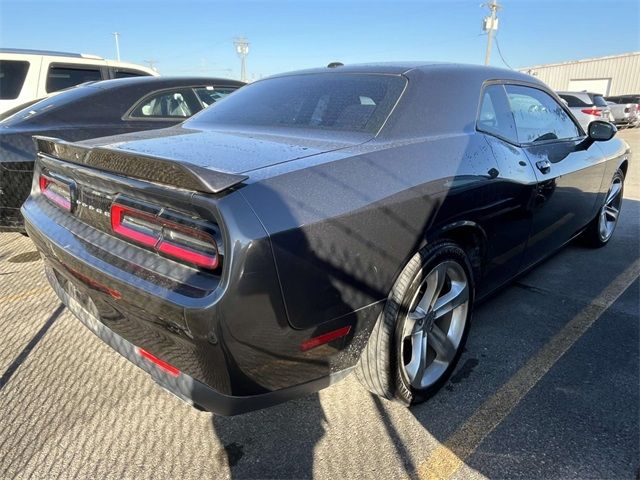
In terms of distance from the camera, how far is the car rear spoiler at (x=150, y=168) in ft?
4.58

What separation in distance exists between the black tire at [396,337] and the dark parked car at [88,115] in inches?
131

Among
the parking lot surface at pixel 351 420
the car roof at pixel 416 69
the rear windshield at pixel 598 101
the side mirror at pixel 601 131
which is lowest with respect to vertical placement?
the parking lot surface at pixel 351 420

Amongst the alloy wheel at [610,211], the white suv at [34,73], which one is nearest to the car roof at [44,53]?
the white suv at [34,73]

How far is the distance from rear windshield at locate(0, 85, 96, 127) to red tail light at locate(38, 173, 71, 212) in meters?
1.96

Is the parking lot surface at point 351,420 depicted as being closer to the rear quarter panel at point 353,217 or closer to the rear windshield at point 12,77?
the rear quarter panel at point 353,217

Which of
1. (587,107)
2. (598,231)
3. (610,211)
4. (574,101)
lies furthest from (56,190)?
(574,101)

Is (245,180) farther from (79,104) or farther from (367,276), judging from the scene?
(79,104)

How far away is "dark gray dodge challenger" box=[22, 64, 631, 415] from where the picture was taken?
145 centimetres

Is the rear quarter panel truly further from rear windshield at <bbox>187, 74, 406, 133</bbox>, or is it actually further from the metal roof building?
the metal roof building

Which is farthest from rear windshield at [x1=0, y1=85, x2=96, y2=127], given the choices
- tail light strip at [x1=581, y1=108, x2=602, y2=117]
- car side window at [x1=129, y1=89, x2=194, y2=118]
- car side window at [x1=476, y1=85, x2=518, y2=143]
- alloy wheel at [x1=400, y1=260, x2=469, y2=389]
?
tail light strip at [x1=581, y1=108, x2=602, y2=117]

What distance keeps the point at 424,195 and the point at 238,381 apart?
41.7 inches

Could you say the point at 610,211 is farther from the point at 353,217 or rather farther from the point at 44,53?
the point at 44,53

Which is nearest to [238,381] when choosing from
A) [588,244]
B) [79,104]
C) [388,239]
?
[388,239]

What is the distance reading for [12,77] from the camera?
6.20 metres
